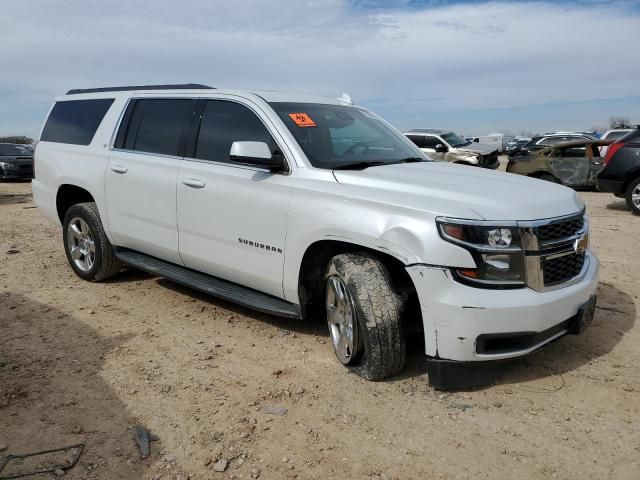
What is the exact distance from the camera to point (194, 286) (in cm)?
454

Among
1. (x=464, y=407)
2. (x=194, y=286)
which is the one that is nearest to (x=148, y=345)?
(x=194, y=286)

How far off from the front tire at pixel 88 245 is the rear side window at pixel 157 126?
85cm

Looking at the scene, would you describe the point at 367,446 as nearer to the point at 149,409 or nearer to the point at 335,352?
the point at 335,352

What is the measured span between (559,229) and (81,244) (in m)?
4.67

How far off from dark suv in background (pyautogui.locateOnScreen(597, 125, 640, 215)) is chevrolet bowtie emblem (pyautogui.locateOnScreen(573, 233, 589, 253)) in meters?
7.52

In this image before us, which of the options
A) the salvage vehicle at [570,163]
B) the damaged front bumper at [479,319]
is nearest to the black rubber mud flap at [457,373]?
the damaged front bumper at [479,319]

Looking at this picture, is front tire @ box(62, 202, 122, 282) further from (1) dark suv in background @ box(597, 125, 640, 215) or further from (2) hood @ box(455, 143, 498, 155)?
(2) hood @ box(455, 143, 498, 155)

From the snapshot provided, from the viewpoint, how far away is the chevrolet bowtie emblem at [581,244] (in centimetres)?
346

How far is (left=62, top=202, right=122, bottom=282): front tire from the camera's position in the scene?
553 centimetres

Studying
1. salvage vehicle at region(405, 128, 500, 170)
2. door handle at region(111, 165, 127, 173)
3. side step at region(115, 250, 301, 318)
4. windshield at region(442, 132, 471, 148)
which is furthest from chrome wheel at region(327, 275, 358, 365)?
windshield at region(442, 132, 471, 148)

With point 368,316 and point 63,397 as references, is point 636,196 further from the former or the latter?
point 63,397

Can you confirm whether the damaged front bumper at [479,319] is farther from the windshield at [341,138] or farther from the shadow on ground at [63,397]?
the shadow on ground at [63,397]

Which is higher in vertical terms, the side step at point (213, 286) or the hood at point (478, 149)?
the hood at point (478, 149)

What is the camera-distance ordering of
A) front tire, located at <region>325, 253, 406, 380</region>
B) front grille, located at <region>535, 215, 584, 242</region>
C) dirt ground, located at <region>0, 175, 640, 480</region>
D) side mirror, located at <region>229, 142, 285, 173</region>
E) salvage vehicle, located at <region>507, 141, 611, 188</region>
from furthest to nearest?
1. salvage vehicle, located at <region>507, 141, 611, 188</region>
2. side mirror, located at <region>229, 142, 285, 173</region>
3. front tire, located at <region>325, 253, 406, 380</region>
4. front grille, located at <region>535, 215, 584, 242</region>
5. dirt ground, located at <region>0, 175, 640, 480</region>
